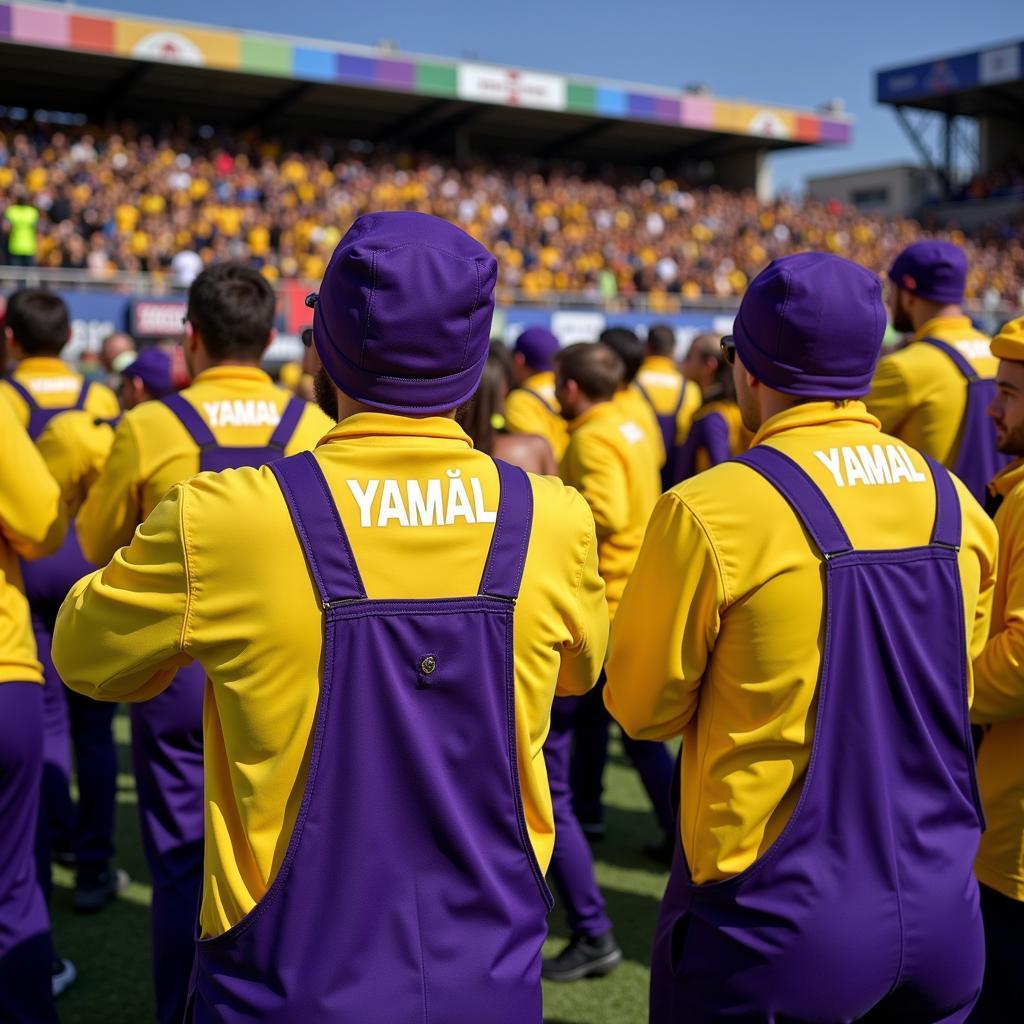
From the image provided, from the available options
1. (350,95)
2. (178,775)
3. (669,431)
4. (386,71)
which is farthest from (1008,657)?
(350,95)

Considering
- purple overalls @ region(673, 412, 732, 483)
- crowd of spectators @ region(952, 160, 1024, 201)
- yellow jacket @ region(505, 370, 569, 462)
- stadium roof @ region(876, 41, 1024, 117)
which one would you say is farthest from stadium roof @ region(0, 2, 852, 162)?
purple overalls @ region(673, 412, 732, 483)

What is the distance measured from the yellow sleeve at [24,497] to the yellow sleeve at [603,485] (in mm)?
1821

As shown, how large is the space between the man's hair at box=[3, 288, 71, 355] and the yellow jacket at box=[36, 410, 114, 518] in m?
0.59

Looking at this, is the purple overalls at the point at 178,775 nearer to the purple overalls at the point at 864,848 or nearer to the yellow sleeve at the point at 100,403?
the purple overalls at the point at 864,848

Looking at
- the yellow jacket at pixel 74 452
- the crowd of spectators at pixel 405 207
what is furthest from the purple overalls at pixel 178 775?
the crowd of spectators at pixel 405 207

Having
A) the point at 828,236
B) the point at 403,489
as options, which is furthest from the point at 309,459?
the point at 828,236

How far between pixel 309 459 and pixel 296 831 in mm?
536

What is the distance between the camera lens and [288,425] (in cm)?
312

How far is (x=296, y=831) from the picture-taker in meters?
1.57

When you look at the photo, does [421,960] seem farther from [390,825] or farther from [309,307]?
[309,307]

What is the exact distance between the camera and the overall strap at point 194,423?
300 centimetres

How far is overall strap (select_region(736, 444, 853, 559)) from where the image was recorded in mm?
1891

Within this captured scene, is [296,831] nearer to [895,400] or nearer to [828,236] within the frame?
[895,400]

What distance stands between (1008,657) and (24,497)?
223 centimetres
